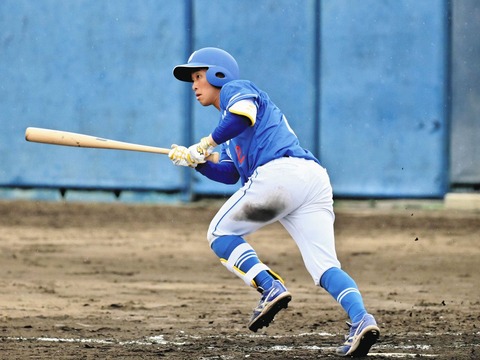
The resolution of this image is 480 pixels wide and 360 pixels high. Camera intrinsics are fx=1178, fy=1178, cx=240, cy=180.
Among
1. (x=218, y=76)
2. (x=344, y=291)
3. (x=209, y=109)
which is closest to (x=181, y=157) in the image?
(x=218, y=76)

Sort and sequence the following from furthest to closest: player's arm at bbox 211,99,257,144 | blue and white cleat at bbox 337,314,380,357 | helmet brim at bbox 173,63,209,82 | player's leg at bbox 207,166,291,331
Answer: helmet brim at bbox 173,63,209,82
player's leg at bbox 207,166,291,331
player's arm at bbox 211,99,257,144
blue and white cleat at bbox 337,314,380,357

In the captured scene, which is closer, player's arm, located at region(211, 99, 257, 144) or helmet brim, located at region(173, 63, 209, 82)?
player's arm, located at region(211, 99, 257, 144)

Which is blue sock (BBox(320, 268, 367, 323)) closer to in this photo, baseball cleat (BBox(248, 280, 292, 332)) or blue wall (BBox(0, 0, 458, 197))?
baseball cleat (BBox(248, 280, 292, 332))

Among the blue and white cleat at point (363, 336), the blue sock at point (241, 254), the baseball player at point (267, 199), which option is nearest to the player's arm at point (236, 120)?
the baseball player at point (267, 199)

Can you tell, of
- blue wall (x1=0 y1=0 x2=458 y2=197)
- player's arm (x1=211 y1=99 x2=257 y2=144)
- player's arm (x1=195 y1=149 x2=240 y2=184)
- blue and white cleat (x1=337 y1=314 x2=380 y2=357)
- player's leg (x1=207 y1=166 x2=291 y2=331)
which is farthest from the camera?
blue wall (x1=0 y1=0 x2=458 y2=197)

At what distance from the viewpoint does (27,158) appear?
11.6 meters

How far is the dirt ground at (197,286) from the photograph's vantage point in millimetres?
5742

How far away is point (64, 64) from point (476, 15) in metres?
3.95

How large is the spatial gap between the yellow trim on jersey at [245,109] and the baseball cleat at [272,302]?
0.75 metres

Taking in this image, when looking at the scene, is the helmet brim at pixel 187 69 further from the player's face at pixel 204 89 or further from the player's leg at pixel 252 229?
the player's leg at pixel 252 229

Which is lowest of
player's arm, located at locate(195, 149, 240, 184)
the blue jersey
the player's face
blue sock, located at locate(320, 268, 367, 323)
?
blue sock, located at locate(320, 268, 367, 323)

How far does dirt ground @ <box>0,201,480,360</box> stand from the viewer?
226 inches

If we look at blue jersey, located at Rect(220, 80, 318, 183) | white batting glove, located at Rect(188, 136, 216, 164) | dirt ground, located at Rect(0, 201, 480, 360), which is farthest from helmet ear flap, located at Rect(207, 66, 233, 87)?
dirt ground, located at Rect(0, 201, 480, 360)

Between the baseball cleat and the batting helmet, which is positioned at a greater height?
the batting helmet
